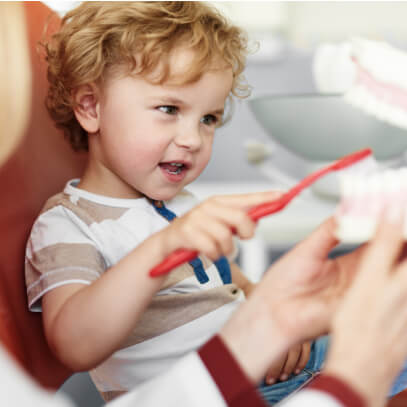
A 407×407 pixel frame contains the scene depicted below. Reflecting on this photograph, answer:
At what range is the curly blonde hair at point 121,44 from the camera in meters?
0.61

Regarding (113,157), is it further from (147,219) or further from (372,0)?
(372,0)

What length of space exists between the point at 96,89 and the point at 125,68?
0.06 meters

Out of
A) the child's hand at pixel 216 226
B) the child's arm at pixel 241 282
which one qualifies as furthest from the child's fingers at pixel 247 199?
the child's arm at pixel 241 282

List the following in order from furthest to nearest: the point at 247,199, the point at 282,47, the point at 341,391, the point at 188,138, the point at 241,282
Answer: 1. the point at 282,47
2. the point at 241,282
3. the point at 188,138
4. the point at 247,199
5. the point at 341,391

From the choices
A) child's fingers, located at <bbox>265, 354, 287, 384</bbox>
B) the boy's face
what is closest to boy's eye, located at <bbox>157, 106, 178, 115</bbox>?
the boy's face

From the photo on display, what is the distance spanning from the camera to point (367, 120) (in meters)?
0.87

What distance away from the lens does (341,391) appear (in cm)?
31

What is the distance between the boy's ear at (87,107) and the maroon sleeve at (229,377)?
1.25 feet

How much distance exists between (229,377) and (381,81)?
11.8 inches

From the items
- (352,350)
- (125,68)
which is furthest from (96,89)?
(352,350)

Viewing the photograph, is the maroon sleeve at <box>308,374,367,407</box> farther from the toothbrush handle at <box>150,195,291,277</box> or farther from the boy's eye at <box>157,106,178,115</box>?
the boy's eye at <box>157,106,178,115</box>

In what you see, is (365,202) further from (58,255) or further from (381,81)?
(58,255)

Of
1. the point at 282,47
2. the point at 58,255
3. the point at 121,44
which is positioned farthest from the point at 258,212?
the point at 282,47

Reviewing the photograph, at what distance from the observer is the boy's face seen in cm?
61
